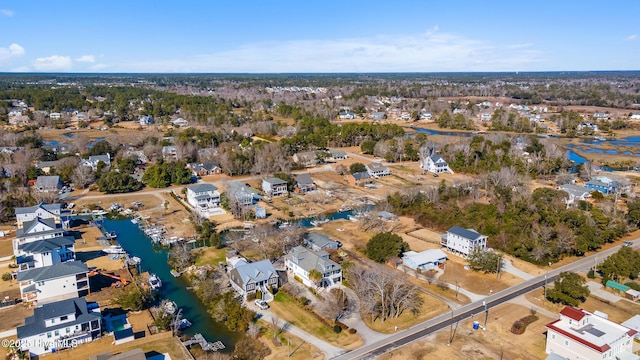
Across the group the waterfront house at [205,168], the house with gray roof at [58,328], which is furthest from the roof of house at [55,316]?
the waterfront house at [205,168]

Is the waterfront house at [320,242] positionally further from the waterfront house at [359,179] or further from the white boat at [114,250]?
the waterfront house at [359,179]

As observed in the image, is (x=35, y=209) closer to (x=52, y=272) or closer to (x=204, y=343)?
(x=52, y=272)

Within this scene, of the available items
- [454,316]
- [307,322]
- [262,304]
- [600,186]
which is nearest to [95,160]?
[262,304]

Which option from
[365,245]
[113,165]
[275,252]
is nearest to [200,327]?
[275,252]

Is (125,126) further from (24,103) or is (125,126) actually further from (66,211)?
(66,211)

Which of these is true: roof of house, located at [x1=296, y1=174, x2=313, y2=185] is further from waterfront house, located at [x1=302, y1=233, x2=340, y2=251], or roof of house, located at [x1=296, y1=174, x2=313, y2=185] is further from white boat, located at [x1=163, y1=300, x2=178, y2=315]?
white boat, located at [x1=163, y1=300, x2=178, y2=315]

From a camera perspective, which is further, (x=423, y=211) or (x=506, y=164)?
(x=506, y=164)
